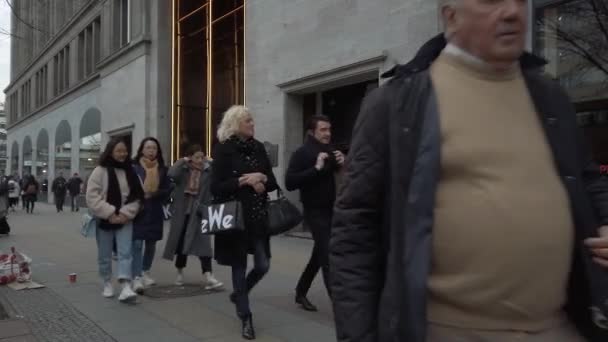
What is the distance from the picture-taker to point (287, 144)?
13383 millimetres

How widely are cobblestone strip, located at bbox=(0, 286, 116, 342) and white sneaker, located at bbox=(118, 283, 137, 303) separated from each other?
49 centimetres

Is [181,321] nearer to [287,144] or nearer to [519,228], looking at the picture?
[519,228]

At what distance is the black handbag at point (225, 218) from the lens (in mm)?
4824

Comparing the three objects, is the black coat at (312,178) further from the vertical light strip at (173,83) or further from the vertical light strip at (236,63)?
the vertical light strip at (173,83)

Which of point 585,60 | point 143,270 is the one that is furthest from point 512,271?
point 585,60

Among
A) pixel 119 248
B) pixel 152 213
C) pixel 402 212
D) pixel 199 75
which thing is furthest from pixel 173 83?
pixel 402 212

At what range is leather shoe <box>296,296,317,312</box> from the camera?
601cm

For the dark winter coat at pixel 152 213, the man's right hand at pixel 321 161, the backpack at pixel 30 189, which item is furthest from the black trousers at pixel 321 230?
the backpack at pixel 30 189

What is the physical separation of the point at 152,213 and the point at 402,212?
19.6ft

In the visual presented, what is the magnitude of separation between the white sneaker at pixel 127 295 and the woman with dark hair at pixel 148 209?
460mm

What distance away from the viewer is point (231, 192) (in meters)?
5.04

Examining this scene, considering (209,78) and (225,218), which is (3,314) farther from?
(209,78)

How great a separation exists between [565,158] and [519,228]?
295mm

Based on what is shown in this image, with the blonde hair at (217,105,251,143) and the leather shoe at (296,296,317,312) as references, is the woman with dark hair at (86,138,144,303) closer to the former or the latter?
the leather shoe at (296,296,317,312)
